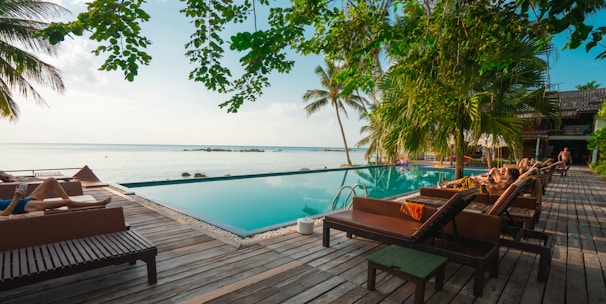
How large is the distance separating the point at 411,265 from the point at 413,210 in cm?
115

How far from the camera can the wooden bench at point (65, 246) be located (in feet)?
6.00

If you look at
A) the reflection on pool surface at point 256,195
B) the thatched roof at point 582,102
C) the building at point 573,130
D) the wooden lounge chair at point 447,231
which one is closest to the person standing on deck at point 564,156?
the building at point 573,130

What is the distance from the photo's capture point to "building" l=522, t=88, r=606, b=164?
1805 centimetres

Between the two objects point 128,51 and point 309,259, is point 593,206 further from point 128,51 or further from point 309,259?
point 128,51

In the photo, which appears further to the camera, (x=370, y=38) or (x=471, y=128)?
(x=471, y=128)

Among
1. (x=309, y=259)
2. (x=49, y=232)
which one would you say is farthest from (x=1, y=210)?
(x=309, y=259)

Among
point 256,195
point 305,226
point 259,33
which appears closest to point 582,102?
point 256,195

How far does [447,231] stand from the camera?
9.46 feet

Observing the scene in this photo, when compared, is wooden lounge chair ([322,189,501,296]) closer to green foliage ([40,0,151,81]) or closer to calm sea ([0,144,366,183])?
green foliage ([40,0,151,81])

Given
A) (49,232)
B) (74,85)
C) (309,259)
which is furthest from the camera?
(74,85)

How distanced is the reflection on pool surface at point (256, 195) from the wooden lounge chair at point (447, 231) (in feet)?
5.72

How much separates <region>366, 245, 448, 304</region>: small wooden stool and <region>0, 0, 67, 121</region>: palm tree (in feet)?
33.6

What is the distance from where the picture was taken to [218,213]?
7004 mm

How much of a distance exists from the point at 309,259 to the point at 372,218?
38.2 inches
